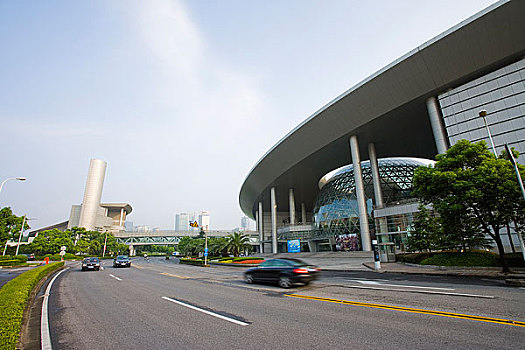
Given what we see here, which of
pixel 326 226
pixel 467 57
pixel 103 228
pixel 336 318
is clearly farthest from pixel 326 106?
pixel 103 228

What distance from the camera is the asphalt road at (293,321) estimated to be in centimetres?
492

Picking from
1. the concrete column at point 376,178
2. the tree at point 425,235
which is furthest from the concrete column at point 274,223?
the tree at point 425,235

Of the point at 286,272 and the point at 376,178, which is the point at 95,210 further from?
the point at 286,272

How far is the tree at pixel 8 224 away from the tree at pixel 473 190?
2027 inches

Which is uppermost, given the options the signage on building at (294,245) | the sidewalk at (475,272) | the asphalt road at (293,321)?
the signage on building at (294,245)

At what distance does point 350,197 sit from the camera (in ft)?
162

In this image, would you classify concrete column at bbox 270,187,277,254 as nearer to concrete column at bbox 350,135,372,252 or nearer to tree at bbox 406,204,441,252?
concrete column at bbox 350,135,372,252

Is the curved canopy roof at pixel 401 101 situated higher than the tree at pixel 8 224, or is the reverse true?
the curved canopy roof at pixel 401 101

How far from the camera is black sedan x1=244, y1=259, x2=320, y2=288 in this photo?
12.0m

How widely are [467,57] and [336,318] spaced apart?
30734 mm

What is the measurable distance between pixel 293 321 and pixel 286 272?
5.92m

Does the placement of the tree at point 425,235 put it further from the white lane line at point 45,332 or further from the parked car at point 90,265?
the parked car at point 90,265

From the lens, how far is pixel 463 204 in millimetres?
16453

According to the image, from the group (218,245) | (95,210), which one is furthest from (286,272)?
(95,210)
